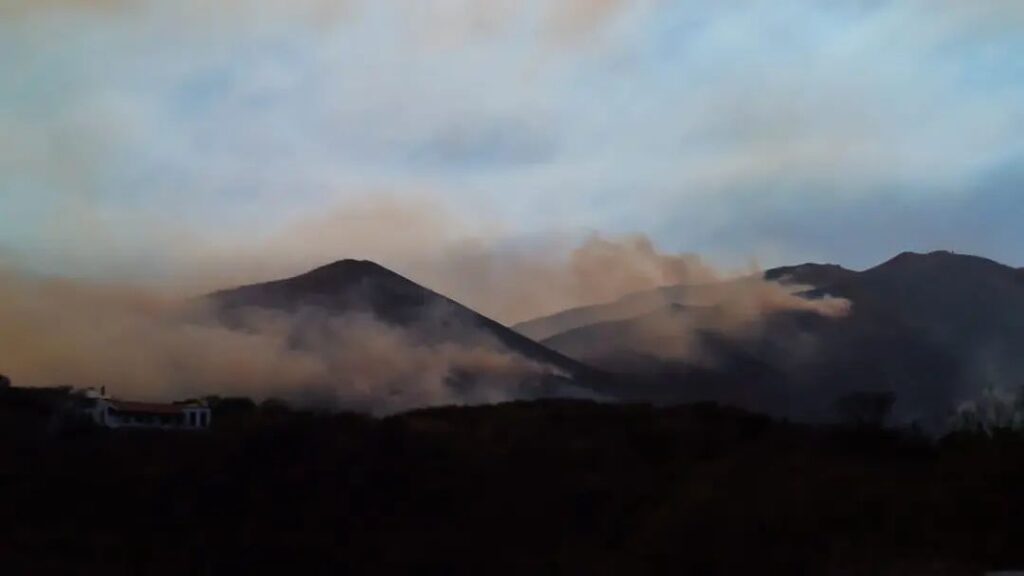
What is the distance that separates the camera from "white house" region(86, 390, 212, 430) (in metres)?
26.9

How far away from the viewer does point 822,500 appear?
73.9 feet

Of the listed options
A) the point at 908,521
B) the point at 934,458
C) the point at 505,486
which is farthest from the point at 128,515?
the point at 934,458

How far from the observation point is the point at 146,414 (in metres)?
27.8

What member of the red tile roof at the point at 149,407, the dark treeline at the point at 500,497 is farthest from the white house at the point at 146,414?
the dark treeline at the point at 500,497

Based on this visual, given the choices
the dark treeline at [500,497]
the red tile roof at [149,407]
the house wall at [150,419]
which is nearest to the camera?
the dark treeline at [500,497]

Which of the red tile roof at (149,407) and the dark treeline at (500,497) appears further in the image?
the red tile roof at (149,407)

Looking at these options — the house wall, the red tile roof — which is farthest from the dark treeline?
the red tile roof

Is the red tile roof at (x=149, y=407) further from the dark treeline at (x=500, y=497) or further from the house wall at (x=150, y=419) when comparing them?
the dark treeline at (x=500, y=497)

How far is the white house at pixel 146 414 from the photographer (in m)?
26.9

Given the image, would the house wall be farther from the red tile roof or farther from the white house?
the red tile roof

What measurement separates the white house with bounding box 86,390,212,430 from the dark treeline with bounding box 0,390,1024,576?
1.90 feet

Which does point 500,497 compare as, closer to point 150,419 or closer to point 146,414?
point 150,419

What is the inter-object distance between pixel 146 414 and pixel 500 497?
9.33m

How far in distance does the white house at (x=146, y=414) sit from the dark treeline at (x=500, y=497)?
58 centimetres
